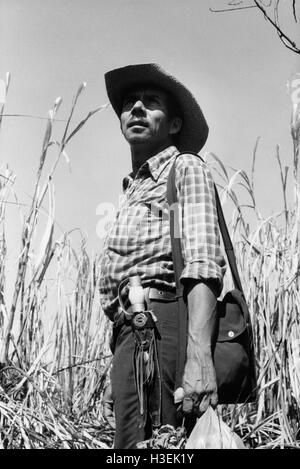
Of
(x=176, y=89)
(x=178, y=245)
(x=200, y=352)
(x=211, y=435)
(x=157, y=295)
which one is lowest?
(x=211, y=435)

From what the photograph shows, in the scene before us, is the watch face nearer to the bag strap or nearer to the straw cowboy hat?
the bag strap

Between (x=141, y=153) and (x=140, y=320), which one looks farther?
(x=141, y=153)

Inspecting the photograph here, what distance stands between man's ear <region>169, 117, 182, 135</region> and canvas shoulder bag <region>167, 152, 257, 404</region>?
15.4 inches

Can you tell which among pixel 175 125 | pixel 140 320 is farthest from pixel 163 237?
pixel 175 125

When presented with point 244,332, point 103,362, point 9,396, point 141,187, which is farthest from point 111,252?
point 103,362

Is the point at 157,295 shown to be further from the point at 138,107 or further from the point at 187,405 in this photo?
the point at 138,107

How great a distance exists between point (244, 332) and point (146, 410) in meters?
0.26

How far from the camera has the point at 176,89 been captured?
2.01 metres

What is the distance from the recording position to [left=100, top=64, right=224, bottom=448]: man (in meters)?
1.52

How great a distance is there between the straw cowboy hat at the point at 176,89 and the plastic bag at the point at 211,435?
89 cm

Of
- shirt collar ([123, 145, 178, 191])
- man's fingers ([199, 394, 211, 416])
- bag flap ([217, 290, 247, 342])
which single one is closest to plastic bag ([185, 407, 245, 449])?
man's fingers ([199, 394, 211, 416])

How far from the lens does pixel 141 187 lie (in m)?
1.81

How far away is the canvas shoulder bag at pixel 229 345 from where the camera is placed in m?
1.55

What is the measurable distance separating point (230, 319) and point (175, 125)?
2.02ft
